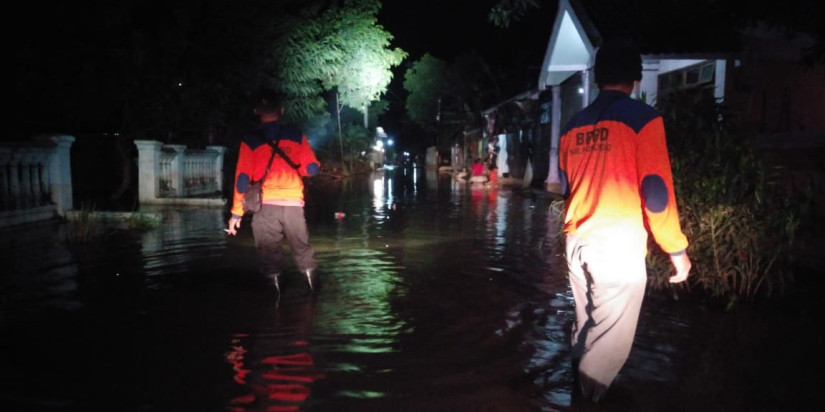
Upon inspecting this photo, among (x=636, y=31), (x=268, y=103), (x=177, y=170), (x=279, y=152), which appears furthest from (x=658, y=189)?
(x=177, y=170)

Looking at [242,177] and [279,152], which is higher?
[279,152]

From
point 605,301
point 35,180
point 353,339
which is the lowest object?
point 353,339

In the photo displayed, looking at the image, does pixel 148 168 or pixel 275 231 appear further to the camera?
pixel 148 168

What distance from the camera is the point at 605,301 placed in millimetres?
3363

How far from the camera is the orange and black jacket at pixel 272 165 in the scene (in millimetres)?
5887

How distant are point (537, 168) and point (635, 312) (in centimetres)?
2288

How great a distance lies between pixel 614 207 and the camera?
3.30 meters

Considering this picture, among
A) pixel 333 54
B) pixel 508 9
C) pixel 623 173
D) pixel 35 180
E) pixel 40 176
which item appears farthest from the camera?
pixel 333 54

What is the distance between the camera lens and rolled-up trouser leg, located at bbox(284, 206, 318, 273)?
6008mm

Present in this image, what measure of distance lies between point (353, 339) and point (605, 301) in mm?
2157

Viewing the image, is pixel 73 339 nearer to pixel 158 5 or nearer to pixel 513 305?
pixel 513 305

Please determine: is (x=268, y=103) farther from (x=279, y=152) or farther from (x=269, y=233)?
(x=269, y=233)

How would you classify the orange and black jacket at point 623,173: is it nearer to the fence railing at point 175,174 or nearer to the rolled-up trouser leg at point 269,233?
the rolled-up trouser leg at point 269,233

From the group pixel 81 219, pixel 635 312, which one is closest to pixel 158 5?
pixel 81 219
